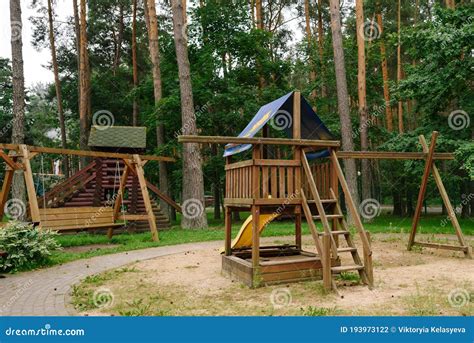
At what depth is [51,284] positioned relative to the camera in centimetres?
717

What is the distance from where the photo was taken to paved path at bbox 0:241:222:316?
18.1 feet

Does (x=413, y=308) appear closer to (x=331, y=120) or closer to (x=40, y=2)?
(x=331, y=120)

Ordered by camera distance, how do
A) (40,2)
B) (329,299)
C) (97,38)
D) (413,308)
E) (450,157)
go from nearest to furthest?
(413,308) < (329,299) < (450,157) < (40,2) < (97,38)

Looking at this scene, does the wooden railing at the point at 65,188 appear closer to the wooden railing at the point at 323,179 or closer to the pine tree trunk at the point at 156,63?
the pine tree trunk at the point at 156,63

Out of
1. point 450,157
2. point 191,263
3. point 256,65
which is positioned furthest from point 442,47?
point 191,263

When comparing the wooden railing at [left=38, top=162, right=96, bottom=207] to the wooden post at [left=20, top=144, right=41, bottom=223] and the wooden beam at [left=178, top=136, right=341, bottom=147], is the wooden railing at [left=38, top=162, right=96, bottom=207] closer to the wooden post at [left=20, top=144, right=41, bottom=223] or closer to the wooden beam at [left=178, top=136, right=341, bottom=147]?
the wooden post at [left=20, top=144, right=41, bottom=223]

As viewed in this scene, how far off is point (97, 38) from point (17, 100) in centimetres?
1547

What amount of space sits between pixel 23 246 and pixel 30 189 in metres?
1.99

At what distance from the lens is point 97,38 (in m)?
27.5

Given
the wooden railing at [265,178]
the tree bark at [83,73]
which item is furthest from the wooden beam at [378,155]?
the tree bark at [83,73]

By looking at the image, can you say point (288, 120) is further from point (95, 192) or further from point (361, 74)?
point (95, 192)

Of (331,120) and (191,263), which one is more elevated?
(331,120)

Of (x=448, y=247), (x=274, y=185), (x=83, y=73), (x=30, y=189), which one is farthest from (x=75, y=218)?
(x=83, y=73)

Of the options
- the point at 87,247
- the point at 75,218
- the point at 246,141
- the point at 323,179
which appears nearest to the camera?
the point at 246,141
